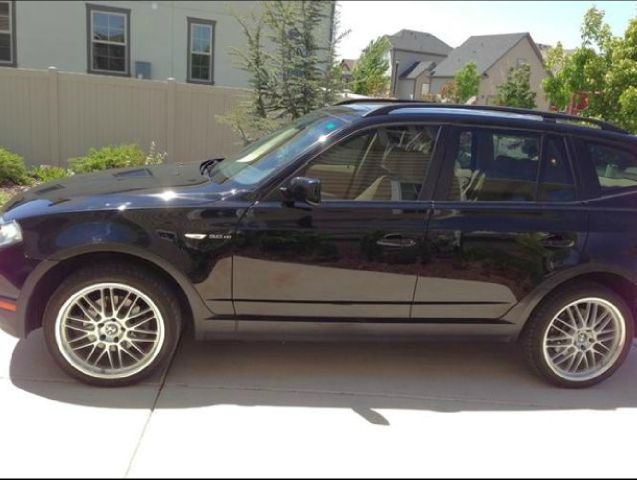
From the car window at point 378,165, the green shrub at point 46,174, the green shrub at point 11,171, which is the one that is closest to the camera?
the car window at point 378,165

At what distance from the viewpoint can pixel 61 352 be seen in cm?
358

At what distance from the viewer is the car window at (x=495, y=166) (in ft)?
12.6

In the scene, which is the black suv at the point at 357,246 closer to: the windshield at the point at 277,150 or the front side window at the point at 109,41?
the windshield at the point at 277,150

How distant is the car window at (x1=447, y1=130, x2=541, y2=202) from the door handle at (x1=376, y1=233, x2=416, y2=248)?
40cm

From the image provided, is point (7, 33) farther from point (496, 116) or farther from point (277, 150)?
point (496, 116)

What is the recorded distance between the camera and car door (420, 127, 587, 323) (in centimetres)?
377

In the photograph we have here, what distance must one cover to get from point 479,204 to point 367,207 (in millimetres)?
737

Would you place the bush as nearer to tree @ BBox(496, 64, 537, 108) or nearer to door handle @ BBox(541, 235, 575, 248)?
door handle @ BBox(541, 235, 575, 248)

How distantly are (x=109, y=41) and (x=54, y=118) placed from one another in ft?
22.3

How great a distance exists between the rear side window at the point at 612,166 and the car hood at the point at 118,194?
7.92 ft

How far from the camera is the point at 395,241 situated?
3.69 m

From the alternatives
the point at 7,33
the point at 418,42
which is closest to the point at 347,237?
the point at 7,33

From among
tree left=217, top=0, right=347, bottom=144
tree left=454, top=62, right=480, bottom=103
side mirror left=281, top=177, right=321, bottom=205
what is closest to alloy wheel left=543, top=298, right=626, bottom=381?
side mirror left=281, top=177, right=321, bottom=205

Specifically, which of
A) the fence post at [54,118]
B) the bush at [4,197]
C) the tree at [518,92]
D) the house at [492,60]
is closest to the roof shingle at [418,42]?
the house at [492,60]
